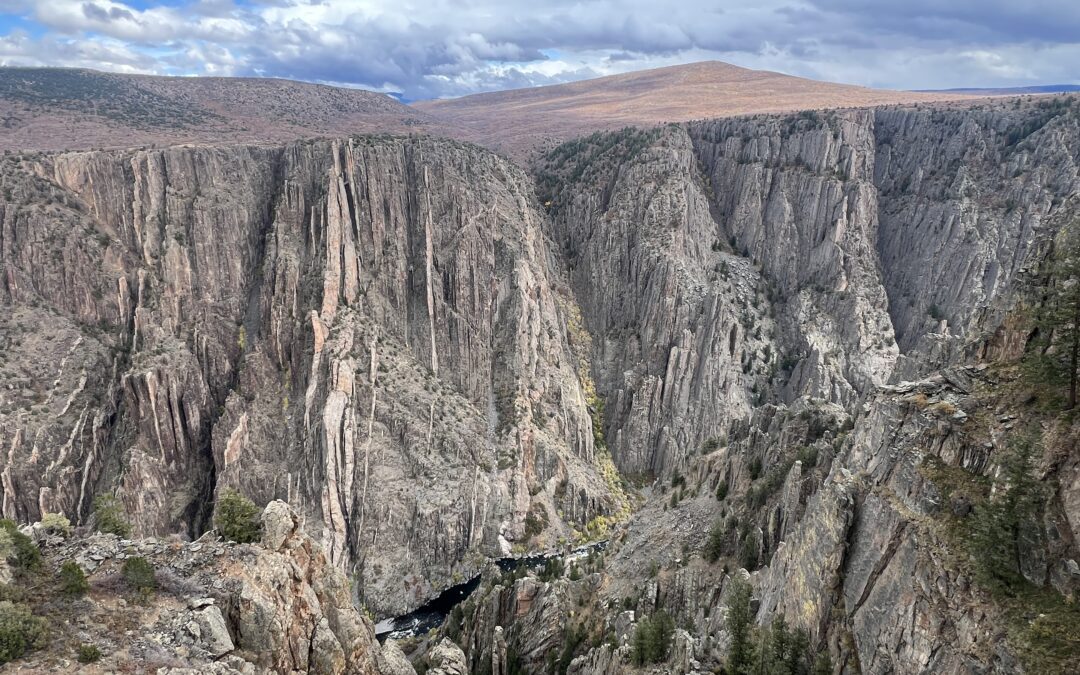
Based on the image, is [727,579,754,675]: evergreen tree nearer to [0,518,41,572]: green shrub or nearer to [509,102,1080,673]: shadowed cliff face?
[509,102,1080,673]: shadowed cliff face

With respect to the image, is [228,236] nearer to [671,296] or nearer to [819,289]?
[671,296]

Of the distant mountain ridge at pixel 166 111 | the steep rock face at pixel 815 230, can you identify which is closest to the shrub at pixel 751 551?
the steep rock face at pixel 815 230

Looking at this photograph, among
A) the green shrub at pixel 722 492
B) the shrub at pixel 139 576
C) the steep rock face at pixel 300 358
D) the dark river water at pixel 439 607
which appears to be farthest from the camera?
the steep rock face at pixel 300 358

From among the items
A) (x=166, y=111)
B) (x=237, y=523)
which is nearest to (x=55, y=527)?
(x=237, y=523)

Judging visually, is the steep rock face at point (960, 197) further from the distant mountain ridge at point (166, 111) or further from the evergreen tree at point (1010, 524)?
the distant mountain ridge at point (166, 111)

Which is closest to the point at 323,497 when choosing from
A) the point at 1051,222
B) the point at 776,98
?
the point at 1051,222

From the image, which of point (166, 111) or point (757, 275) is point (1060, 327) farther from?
point (166, 111)

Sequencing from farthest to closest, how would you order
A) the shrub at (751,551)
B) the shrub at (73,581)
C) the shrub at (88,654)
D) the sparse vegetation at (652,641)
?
the shrub at (751,551)
the sparse vegetation at (652,641)
the shrub at (73,581)
the shrub at (88,654)
